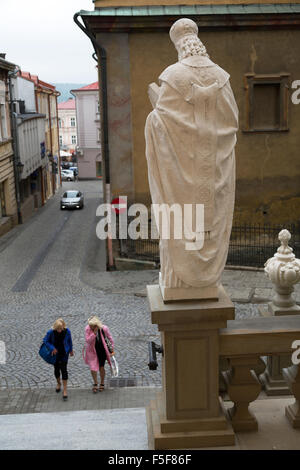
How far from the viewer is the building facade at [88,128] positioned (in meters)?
48.6

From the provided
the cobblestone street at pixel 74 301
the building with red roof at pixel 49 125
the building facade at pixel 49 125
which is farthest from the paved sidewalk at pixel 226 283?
the building facade at pixel 49 125

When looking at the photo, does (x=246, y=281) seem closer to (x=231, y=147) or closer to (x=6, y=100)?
(x=231, y=147)

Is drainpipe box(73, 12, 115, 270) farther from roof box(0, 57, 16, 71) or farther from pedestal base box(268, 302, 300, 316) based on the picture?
pedestal base box(268, 302, 300, 316)

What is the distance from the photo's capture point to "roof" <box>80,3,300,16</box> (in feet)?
51.1

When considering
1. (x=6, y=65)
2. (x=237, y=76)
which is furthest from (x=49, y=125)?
(x=237, y=76)

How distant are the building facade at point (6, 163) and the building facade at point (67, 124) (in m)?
54.7

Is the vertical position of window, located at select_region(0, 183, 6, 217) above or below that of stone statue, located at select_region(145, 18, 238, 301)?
below

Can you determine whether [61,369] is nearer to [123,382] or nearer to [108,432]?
[123,382]

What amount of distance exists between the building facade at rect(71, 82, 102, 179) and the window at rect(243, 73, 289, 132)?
1282 inches

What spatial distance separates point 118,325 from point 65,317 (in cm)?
144

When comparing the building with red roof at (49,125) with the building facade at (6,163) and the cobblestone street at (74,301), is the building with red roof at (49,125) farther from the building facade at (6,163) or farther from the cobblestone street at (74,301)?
the cobblestone street at (74,301)

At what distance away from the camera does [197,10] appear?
15797mm

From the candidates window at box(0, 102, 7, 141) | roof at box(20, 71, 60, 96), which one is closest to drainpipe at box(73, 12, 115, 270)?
window at box(0, 102, 7, 141)

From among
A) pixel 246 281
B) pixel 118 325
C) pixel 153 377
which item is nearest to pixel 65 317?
pixel 118 325
